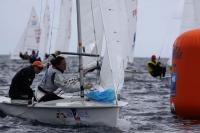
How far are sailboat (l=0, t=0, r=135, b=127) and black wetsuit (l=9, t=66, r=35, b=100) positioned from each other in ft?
0.80

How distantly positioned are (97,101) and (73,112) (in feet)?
1.70

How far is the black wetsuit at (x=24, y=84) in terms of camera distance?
1266 centimetres

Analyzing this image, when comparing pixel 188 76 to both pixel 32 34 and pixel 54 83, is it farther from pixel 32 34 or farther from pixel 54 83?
pixel 32 34

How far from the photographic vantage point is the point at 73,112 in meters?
11.8

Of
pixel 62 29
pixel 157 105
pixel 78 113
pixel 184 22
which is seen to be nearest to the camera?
pixel 78 113

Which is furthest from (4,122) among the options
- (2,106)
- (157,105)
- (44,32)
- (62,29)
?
(44,32)

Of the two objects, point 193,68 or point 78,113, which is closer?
point 78,113

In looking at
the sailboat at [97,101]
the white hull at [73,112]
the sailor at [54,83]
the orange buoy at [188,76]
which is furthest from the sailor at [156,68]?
the white hull at [73,112]

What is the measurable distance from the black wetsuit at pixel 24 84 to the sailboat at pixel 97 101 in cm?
24

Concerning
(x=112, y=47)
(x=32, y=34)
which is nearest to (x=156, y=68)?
(x=112, y=47)

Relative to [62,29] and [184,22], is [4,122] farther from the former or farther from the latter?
[62,29]

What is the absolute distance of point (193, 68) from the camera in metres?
13.0

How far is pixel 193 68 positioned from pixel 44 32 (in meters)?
33.6

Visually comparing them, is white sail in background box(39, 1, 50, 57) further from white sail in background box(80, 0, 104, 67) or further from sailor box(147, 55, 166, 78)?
white sail in background box(80, 0, 104, 67)
